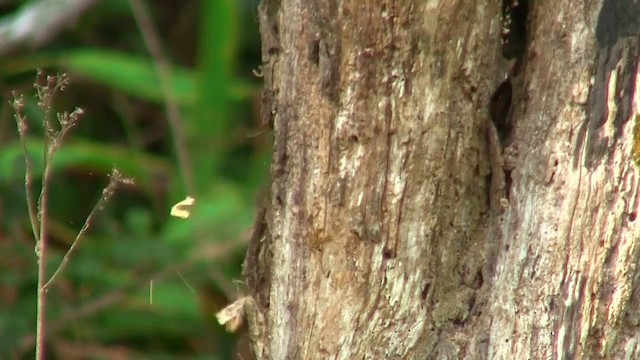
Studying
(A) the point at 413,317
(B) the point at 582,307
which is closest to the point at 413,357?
(A) the point at 413,317

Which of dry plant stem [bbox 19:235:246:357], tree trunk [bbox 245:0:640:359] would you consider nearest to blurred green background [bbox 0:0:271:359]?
dry plant stem [bbox 19:235:246:357]

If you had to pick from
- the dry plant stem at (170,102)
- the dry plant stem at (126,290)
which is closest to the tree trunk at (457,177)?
the dry plant stem at (126,290)

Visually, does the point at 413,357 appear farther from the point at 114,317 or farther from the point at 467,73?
the point at 114,317

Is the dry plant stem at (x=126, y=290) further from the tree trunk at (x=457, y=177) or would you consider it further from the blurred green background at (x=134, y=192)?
the tree trunk at (x=457, y=177)

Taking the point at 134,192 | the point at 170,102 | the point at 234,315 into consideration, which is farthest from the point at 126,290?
the point at 234,315

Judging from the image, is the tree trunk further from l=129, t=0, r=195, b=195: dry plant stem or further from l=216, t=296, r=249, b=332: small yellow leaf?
l=129, t=0, r=195, b=195: dry plant stem
